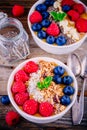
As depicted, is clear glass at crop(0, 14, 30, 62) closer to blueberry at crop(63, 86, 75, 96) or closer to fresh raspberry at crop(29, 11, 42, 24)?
fresh raspberry at crop(29, 11, 42, 24)

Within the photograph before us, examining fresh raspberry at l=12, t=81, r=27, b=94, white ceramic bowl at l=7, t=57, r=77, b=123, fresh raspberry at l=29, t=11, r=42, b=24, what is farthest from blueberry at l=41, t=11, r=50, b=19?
fresh raspberry at l=12, t=81, r=27, b=94

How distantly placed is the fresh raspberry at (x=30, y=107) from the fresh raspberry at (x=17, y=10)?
14.6 inches

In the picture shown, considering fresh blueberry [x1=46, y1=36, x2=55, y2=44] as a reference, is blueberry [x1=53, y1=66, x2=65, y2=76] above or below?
below

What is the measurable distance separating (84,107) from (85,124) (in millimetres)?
54

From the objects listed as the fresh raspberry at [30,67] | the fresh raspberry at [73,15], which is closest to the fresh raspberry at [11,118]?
the fresh raspberry at [30,67]

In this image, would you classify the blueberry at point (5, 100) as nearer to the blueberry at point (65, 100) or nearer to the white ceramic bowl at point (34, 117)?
the white ceramic bowl at point (34, 117)

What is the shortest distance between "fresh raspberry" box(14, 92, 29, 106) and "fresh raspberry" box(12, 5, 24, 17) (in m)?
0.34

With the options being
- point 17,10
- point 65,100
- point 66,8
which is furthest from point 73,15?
point 65,100

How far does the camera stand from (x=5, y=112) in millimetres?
1218

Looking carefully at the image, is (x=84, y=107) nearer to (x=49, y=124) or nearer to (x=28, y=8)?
(x=49, y=124)

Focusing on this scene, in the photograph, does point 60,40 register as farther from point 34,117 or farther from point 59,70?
point 34,117

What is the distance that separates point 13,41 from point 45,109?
0.27 metres

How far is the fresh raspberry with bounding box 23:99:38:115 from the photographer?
1142 mm

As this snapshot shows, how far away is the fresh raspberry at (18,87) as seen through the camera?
3.86 ft
